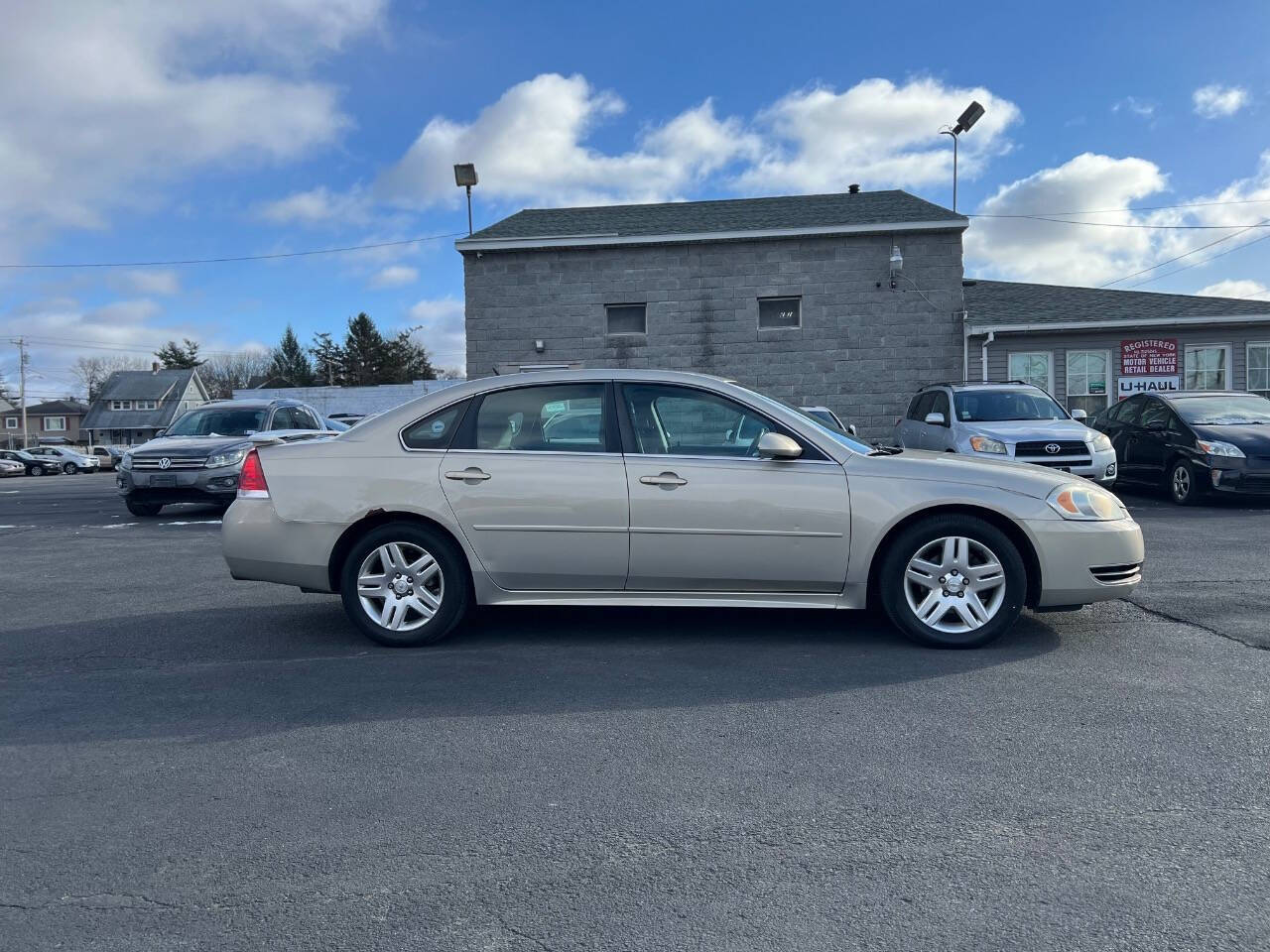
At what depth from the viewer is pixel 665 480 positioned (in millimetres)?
5359

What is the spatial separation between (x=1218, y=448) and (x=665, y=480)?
9534 millimetres

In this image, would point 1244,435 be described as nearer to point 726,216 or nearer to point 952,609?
point 952,609

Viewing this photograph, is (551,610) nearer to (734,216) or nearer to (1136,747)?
(1136,747)

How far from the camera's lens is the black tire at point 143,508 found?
1297 centimetres

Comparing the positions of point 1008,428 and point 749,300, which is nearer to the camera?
point 1008,428

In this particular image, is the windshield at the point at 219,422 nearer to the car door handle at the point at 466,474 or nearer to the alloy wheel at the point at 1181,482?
the car door handle at the point at 466,474

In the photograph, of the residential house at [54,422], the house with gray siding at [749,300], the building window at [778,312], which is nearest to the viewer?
the house with gray siding at [749,300]

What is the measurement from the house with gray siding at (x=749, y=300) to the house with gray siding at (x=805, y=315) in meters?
0.03

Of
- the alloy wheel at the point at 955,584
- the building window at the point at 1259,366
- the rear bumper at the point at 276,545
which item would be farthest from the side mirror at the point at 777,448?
the building window at the point at 1259,366

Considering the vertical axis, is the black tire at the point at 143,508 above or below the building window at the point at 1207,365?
below

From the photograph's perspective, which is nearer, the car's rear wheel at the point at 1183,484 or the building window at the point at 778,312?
the car's rear wheel at the point at 1183,484

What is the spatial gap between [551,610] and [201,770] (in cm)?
305

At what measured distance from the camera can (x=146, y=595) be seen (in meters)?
7.35

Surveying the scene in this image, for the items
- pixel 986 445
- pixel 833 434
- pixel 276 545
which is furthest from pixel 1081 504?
pixel 986 445
